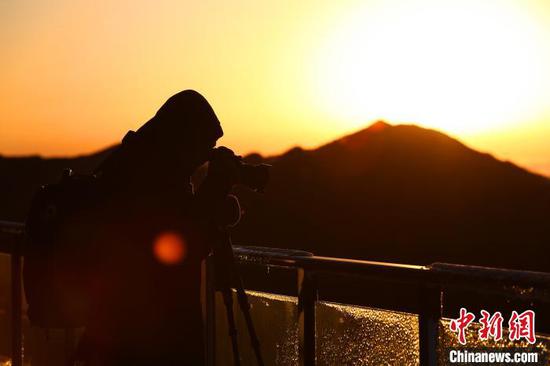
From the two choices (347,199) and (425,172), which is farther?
(425,172)

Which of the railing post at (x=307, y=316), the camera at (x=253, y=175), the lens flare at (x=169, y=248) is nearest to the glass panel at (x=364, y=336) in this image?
the railing post at (x=307, y=316)

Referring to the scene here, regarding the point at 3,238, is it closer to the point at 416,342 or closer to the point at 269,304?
the point at 269,304

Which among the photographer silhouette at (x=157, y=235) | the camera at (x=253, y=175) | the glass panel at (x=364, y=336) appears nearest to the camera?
the photographer silhouette at (x=157, y=235)

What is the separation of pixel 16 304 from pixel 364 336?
3145mm

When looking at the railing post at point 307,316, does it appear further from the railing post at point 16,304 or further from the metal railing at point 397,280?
the railing post at point 16,304

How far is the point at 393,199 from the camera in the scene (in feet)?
429

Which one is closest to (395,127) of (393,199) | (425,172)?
(425,172)

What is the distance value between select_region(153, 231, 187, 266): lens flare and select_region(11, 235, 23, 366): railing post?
323 centimetres

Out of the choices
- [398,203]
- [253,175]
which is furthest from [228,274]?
[398,203]

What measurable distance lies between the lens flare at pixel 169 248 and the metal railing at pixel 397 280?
942 mm

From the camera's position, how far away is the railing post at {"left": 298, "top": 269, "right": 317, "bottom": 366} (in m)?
3.43

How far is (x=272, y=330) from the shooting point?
12.4ft

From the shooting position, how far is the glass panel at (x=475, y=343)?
252 cm

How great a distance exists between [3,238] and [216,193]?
3.66 m
